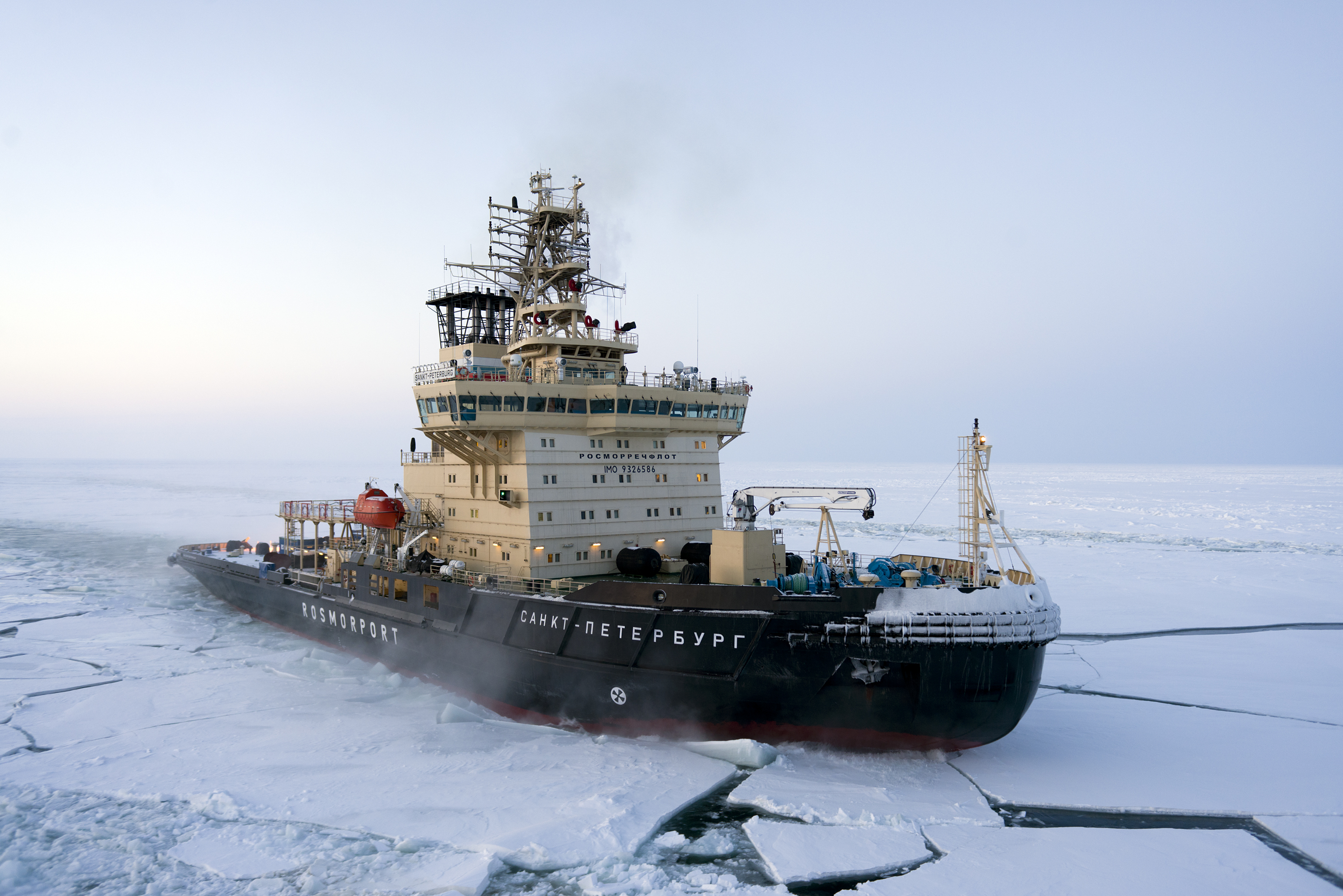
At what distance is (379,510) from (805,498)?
12.0 meters

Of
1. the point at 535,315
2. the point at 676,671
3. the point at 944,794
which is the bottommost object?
the point at 944,794

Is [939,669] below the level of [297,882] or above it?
above

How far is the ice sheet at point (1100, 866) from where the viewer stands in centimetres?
924

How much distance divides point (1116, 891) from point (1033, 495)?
7713 cm

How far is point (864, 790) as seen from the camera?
1220cm

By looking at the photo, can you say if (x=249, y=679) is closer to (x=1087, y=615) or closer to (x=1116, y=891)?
(x=1116, y=891)

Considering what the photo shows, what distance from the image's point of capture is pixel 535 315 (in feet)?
68.5

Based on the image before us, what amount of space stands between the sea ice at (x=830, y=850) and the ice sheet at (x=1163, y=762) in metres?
2.61

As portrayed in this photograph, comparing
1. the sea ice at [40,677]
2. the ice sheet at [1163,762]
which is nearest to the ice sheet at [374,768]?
the sea ice at [40,677]

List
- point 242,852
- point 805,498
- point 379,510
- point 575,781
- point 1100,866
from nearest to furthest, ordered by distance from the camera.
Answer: point 1100,866 < point 242,852 < point 575,781 < point 805,498 < point 379,510

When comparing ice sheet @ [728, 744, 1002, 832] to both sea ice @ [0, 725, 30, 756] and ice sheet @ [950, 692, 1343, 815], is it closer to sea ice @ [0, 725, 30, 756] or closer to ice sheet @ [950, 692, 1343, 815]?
ice sheet @ [950, 692, 1343, 815]

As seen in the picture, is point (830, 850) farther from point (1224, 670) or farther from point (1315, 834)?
point (1224, 670)

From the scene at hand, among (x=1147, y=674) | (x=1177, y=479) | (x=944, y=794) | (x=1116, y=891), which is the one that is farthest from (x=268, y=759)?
(x=1177, y=479)

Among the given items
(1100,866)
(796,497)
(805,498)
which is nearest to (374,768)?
(796,497)
